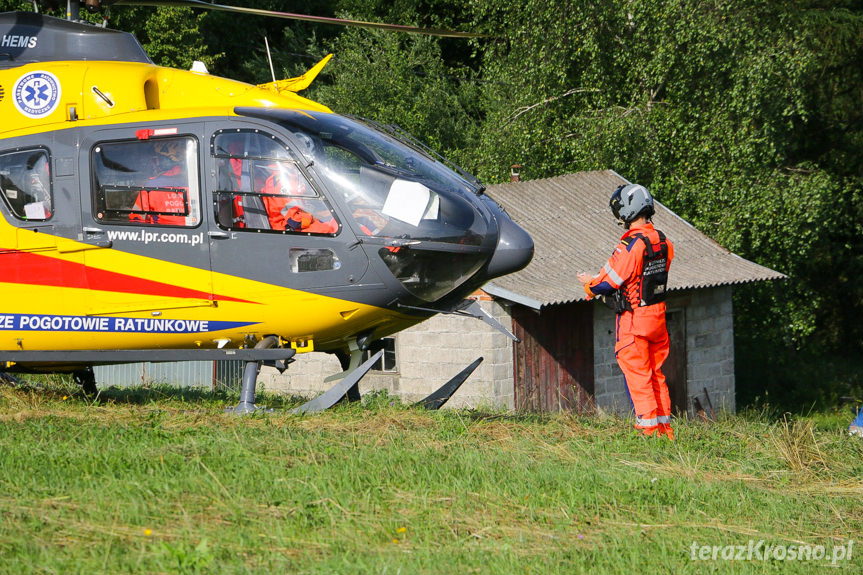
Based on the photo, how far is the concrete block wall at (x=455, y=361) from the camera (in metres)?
16.5

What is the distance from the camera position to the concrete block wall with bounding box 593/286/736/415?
18.3 metres

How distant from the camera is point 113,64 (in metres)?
8.70

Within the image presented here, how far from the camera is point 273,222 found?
7.86m

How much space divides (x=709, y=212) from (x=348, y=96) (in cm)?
1202

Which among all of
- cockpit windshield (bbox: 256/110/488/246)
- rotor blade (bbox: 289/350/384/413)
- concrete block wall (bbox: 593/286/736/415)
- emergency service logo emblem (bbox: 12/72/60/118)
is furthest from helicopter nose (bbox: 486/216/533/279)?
concrete block wall (bbox: 593/286/736/415)

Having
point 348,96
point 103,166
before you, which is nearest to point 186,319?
point 103,166

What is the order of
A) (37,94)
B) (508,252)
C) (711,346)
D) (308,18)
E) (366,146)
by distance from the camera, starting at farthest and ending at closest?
(711,346)
(308,18)
(37,94)
(508,252)
(366,146)

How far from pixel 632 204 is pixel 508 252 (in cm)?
107

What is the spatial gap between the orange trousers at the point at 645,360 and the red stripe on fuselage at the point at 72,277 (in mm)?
3019


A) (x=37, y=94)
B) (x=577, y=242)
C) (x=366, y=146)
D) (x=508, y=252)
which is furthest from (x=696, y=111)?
(x=37, y=94)

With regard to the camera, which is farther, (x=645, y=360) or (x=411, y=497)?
(x=645, y=360)

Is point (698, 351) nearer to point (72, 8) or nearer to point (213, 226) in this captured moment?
point (213, 226)

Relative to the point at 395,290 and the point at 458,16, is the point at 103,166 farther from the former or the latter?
the point at 458,16

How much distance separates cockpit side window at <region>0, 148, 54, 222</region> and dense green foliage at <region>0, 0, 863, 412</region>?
57.5 ft
